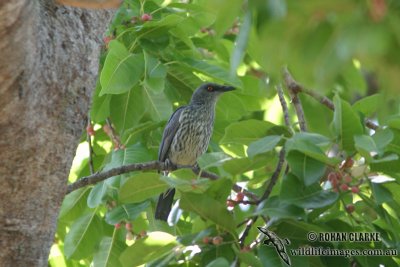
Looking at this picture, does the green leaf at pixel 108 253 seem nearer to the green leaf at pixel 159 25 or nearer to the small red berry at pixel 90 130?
the small red berry at pixel 90 130

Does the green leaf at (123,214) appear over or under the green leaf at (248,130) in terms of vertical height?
under

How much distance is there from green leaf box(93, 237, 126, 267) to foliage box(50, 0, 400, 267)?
16 mm

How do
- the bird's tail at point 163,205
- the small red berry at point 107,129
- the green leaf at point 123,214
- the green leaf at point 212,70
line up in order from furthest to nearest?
1. the small red berry at point 107,129
2. the bird's tail at point 163,205
3. the green leaf at point 212,70
4. the green leaf at point 123,214

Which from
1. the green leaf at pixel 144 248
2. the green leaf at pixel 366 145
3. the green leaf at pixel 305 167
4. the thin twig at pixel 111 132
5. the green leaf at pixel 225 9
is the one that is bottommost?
the thin twig at pixel 111 132

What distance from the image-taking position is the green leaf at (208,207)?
2.72 m

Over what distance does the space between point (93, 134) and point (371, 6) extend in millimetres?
4153

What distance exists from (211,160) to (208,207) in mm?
374

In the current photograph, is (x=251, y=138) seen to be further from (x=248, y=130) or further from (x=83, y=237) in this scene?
(x=83, y=237)

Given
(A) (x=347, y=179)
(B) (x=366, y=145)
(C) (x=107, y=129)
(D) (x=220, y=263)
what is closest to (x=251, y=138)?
(A) (x=347, y=179)

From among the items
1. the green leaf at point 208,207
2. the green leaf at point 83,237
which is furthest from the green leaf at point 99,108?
the green leaf at point 208,207

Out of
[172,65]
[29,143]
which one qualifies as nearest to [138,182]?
[29,143]

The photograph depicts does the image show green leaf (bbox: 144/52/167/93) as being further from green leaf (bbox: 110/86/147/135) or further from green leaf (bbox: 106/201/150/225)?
green leaf (bbox: 106/201/150/225)

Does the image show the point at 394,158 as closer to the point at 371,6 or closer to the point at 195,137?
the point at 371,6

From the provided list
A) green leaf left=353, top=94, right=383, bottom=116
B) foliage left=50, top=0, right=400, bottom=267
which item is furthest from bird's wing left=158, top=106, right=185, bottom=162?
A: green leaf left=353, top=94, right=383, bottom=116
